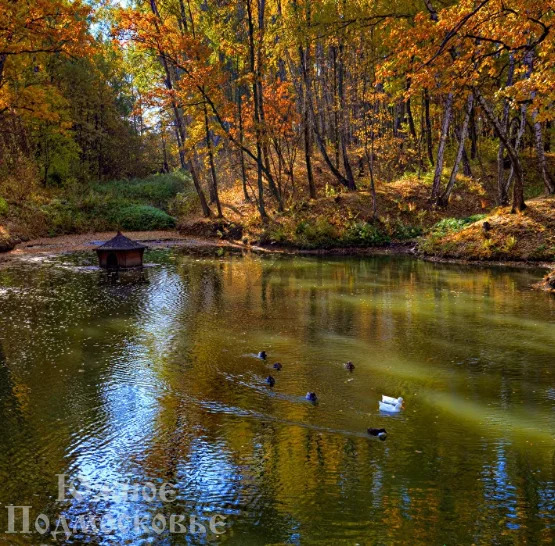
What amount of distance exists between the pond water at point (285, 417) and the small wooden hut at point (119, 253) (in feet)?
14.4

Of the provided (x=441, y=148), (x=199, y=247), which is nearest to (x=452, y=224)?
(x=441, y=148)

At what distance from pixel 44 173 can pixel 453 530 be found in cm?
3003

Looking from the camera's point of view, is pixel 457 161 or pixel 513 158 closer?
pixel 513 158

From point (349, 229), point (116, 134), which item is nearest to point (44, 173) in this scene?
point (116, 134)

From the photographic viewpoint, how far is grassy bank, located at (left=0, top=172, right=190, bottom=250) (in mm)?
24256

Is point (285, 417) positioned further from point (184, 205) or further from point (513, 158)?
point (184, 205)

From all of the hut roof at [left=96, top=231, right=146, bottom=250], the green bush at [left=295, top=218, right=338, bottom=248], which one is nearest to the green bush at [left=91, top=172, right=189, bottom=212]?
the green bush at [left=295, top=218, right=338, bottom=248]

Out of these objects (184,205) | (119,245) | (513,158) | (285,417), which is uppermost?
(513,158)

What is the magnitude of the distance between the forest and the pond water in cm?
592

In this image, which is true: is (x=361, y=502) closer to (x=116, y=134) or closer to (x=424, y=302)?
(x=424, y=302)

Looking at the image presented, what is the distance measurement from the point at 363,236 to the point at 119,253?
30.9ft

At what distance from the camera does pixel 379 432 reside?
552 centimetres

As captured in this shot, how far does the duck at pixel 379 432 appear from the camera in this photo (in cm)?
549

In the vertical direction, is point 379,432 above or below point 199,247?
below
